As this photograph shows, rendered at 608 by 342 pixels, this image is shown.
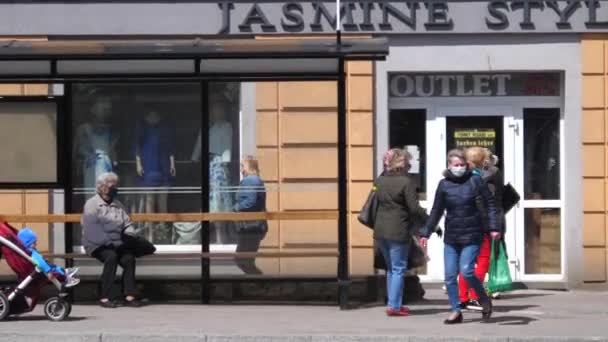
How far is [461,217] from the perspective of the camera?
1141 cm

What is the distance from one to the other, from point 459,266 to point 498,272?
2.07 m

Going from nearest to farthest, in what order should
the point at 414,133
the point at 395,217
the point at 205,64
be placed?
the point at 395,217 → the point at 205,64 → the point at 414,133

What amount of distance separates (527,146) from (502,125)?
0.43 metres

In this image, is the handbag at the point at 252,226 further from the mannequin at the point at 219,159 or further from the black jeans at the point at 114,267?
the black jeans at the point at 114,267

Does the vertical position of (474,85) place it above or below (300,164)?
above

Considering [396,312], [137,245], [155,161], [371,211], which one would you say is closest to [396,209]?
[371,211]

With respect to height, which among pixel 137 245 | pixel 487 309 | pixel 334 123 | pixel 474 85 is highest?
pixel 474 85

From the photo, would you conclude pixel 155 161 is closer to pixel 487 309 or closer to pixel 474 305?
pixel 474 305

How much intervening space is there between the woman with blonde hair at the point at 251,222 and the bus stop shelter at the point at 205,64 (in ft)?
0.35

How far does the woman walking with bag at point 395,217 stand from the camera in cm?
1201

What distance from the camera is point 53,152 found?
1345 centimetres

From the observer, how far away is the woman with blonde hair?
1345cm

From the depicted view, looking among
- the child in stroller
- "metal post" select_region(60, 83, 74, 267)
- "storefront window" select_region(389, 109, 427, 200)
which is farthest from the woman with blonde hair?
"storefront window" select_region(389, 109, 427, 200)

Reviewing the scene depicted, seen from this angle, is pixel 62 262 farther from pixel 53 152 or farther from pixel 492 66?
pixel 492 66
